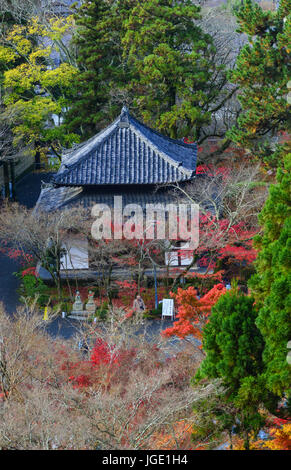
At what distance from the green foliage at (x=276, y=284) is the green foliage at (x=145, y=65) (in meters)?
21.7

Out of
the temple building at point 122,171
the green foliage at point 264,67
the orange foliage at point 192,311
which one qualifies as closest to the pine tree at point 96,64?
the temple building at point 122,171

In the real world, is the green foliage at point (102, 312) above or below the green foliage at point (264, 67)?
below

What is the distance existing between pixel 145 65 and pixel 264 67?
9.55m

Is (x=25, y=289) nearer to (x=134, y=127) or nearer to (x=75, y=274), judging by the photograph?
(x=75, y=274)

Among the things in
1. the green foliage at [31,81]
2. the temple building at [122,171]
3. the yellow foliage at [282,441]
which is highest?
the green foliage at [31,81]

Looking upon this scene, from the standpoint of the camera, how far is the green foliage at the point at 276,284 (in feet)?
40.1

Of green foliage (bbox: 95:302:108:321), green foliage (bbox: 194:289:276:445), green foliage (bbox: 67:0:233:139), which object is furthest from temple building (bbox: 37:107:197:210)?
green foliage (bbox: 194:289:276:445)

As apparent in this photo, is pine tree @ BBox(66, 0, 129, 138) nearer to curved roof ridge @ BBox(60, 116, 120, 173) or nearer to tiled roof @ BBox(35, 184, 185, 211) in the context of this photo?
curved roof ridge @ BBox(60, 116, 120, 173)

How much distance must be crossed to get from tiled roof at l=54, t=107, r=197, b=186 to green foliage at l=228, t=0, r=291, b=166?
153 inches

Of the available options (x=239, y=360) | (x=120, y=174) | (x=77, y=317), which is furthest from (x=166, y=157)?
(x=239, y=360)

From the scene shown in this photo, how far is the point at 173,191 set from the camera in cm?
2825

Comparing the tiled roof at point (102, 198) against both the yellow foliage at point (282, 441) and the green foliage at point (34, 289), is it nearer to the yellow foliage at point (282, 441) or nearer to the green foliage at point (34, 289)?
the green foliage at point (34, 289)

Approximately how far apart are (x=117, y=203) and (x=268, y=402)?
15805 millimetres

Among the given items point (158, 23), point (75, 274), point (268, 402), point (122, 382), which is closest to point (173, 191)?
point (75, 274)
